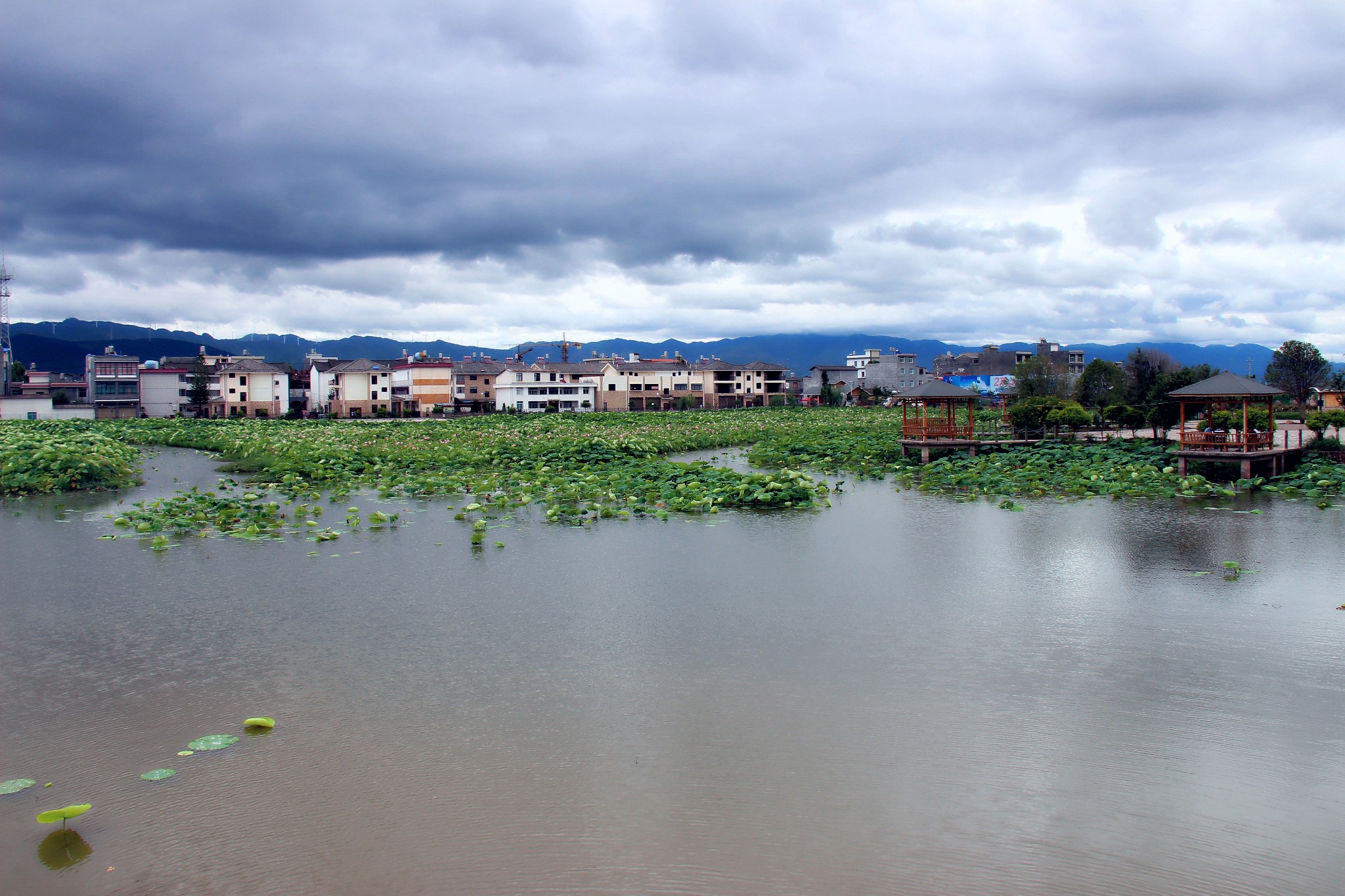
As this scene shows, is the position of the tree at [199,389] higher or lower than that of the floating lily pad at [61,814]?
higher

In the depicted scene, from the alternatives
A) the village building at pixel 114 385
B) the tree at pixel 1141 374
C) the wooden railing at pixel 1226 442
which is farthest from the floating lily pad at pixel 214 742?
the village building at pixel 114 385

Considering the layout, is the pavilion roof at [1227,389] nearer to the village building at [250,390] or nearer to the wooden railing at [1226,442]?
the wooden railing at [1226,442]

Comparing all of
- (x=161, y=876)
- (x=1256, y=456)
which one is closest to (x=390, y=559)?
(x=161, y=876)

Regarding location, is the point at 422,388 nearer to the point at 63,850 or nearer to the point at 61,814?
the point at 61,814

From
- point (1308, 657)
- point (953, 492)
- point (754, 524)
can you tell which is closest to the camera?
point (1308, 657)

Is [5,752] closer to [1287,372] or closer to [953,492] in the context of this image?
[953,492]

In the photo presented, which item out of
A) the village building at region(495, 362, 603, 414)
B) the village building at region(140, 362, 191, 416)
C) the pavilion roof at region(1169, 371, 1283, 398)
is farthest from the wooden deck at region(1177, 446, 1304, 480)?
the village building at region(140, 362, 191, 416)

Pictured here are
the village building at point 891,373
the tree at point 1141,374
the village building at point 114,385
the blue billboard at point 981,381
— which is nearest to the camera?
the tree at point 1141,374

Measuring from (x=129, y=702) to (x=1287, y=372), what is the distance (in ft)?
160

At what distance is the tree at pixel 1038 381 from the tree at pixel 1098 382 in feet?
4.98

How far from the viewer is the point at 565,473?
22188mm

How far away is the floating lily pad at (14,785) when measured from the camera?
574 cm

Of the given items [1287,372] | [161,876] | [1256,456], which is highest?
[1287,372]

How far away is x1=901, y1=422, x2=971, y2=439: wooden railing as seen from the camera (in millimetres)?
26500
